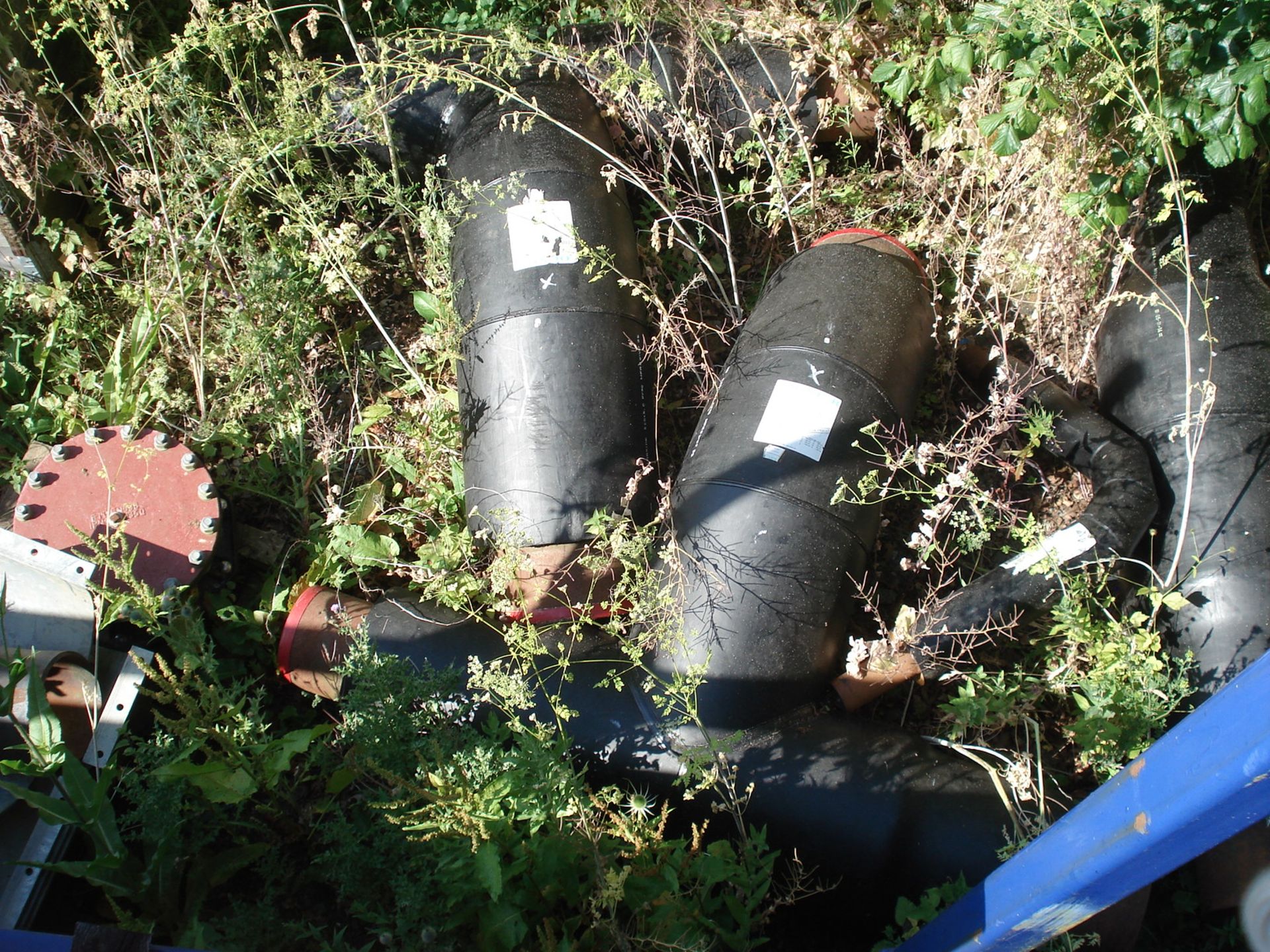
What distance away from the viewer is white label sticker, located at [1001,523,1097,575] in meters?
2.41

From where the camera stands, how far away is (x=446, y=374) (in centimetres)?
321

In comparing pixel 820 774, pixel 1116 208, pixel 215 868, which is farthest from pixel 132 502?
pixel 1116 208

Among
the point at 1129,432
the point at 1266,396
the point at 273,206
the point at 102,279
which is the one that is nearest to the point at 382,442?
the point at 273,206

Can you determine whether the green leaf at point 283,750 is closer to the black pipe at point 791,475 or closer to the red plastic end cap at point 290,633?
the red plastic end cap at point 290,633

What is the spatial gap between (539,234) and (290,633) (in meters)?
1.42

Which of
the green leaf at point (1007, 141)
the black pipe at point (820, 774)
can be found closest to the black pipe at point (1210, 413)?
the green leaf at point (1007, 141)

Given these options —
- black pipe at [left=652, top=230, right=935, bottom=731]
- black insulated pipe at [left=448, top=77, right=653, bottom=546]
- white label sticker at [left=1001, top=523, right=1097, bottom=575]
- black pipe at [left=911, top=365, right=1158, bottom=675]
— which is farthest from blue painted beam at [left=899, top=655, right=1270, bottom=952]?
black insulated pipe at [left=448, top=77, right=653, bottom=546]

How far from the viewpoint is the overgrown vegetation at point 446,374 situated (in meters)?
1.89

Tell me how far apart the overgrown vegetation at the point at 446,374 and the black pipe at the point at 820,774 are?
9cm

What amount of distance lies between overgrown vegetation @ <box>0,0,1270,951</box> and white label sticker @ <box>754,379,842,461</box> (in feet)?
0.80

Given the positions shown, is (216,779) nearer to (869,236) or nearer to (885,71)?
(869,236)

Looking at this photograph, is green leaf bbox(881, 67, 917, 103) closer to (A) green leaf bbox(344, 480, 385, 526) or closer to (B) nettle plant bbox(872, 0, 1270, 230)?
(B) nettle plant bbox(872, 0, 1270, 230)

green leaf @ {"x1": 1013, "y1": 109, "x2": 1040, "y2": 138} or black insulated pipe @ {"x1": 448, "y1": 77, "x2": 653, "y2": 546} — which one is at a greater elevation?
green leaf @ {"x1": 1013, "y1": 109, "x2": 1040, "y2": 138}

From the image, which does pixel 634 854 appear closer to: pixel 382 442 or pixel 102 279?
pixel 382 442
